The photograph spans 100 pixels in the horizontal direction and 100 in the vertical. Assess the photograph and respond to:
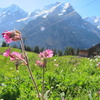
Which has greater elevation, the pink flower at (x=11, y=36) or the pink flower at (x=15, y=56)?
the pink flower at (x=11, y=36)

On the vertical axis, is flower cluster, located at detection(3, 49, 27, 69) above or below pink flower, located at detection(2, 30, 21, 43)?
below

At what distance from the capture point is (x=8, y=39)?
118cm

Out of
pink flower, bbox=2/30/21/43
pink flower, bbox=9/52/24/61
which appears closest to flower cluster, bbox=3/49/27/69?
pink flower, bbox=9/52/24/61

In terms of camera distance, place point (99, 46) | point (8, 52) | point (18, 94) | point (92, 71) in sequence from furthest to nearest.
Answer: point (99, 46), point (92, 71), point (18, 94), point (8, 52)

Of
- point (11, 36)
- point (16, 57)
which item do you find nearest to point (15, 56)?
point (16, 57)

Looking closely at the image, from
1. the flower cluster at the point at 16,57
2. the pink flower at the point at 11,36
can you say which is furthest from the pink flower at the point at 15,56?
the pink flower at the point at 11,36

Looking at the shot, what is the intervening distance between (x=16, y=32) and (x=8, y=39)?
0.09 metres

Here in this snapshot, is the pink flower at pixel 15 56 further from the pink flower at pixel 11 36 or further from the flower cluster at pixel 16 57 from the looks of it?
the pink flower at pixel 11 36

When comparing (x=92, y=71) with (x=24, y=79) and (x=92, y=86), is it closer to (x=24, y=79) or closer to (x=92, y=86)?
(x=92, y=86)

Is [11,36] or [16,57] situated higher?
[11,36]

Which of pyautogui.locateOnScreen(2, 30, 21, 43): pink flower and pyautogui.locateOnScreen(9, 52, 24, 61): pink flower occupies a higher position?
pyautogui.locateOnScreen(2, 30, 21, 43): pink flower

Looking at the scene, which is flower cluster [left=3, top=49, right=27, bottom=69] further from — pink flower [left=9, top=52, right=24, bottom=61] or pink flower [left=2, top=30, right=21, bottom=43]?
pink flower [left=2, top=30, right=21, bottom=43]

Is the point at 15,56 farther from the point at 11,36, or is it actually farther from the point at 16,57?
the point at 11,36

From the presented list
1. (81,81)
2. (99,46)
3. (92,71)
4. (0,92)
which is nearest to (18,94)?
(0,92)
